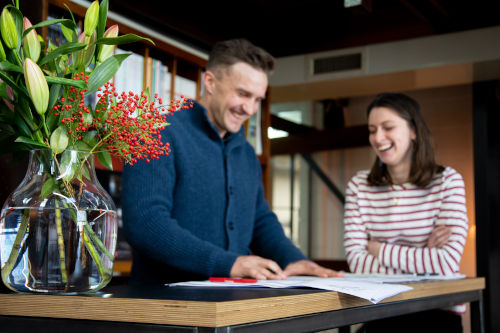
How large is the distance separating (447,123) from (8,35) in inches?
199

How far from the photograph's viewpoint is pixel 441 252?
1.88 metres

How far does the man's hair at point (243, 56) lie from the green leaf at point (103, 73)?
0.91 m

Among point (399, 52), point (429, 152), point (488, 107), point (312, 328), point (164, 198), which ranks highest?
point (399, 52)

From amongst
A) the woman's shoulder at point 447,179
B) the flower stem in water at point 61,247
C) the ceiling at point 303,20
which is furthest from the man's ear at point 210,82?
the ceiling at point 303,20

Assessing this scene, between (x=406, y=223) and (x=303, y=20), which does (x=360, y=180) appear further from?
(x=303, y=20)

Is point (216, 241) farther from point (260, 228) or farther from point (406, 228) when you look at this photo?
point (406, 228)

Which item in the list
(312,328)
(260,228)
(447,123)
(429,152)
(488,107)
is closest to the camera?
(312,328)

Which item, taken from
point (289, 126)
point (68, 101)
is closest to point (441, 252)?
point (68, 101)

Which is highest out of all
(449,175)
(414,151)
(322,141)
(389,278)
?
(322,141)

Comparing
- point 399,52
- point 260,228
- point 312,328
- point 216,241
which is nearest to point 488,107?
point 399,52

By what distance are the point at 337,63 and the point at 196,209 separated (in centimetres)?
269

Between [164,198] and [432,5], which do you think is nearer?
[164,198]

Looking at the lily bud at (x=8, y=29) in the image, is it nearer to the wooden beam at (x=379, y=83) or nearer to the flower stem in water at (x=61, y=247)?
the flower stem in water at (x=61, y=247)

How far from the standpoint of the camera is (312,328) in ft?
3.02
